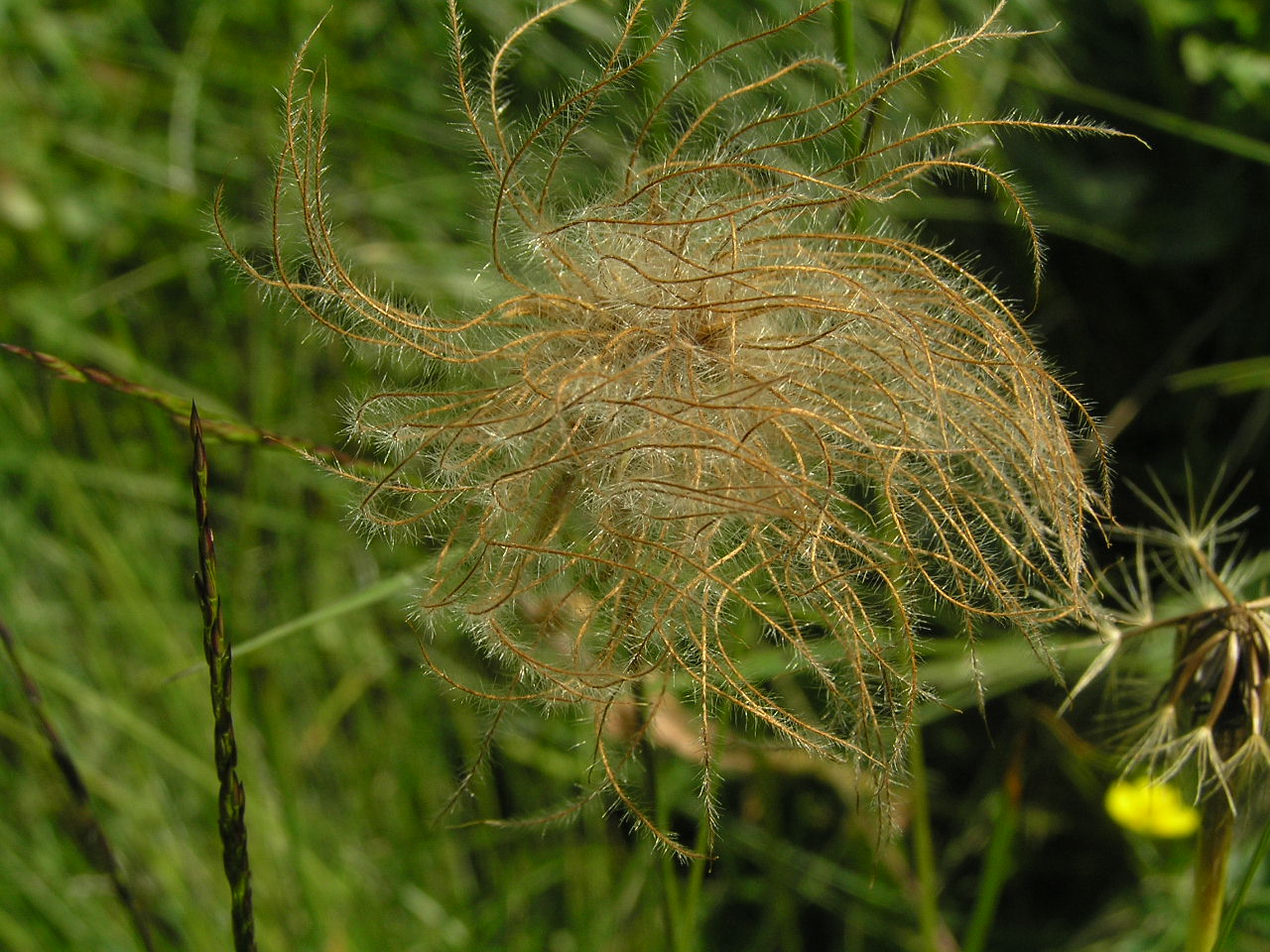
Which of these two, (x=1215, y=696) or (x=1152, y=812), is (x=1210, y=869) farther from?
(x=1152, y=812)

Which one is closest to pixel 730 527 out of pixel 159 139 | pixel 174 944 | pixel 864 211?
pixel 864 211

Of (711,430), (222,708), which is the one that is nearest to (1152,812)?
(711,430)

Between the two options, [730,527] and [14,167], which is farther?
[14,167]

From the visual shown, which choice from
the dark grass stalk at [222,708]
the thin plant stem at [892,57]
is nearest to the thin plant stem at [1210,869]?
the thin plant stem at [892,57]

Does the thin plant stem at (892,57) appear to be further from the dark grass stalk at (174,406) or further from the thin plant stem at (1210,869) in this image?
the thin plant stem at (1210,869)

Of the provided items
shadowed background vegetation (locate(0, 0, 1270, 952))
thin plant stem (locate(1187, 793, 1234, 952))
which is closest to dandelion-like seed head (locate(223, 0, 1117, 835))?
thin plant stem (locate(1187, 793, 1234, 952))

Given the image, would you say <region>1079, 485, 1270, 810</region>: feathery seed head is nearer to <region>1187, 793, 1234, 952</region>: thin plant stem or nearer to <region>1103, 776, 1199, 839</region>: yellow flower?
<region>1187, 793, 1234, 952</region>: thin plant stem

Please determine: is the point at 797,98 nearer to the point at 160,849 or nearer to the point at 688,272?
the point at 688,272
